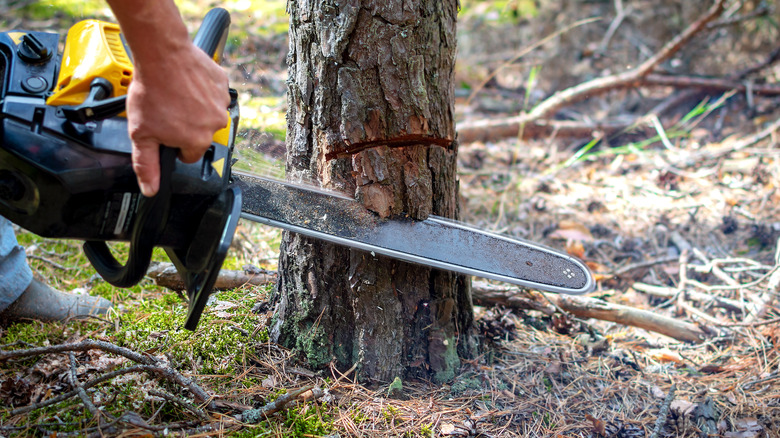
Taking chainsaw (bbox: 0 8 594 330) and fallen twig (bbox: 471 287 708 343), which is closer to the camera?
chainsaw (bbox: 0 8 594 330)

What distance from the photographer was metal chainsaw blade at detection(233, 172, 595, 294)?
5.29ft

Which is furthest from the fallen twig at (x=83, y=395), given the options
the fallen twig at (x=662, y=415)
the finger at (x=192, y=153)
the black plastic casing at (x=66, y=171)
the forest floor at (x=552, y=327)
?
the fallen twig at (x=662, y=415)

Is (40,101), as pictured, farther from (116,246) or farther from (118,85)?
(116,246)

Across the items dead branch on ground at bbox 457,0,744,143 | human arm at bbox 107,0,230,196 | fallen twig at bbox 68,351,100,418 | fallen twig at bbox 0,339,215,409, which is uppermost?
dead branch on ground at bbox 457,0,744,143

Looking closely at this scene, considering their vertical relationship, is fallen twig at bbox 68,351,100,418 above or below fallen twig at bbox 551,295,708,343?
below

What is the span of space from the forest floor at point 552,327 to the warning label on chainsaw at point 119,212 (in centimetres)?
47

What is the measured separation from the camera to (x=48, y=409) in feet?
4.83

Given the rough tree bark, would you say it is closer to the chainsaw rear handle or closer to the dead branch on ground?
the chainsaw rear handle

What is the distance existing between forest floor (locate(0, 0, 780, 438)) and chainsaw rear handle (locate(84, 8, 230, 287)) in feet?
1.04

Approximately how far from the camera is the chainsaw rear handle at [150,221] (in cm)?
122

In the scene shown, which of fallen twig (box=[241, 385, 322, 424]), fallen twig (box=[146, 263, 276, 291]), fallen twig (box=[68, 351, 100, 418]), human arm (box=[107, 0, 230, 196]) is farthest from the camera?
fallen twig (box=[146, 263, 276, 291])

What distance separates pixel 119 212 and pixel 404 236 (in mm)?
845

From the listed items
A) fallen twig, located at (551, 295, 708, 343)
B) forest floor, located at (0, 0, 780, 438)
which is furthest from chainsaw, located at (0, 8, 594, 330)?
fallen twig, located at (551, 295, 708, 343)

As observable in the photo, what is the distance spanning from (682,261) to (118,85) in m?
2.81
